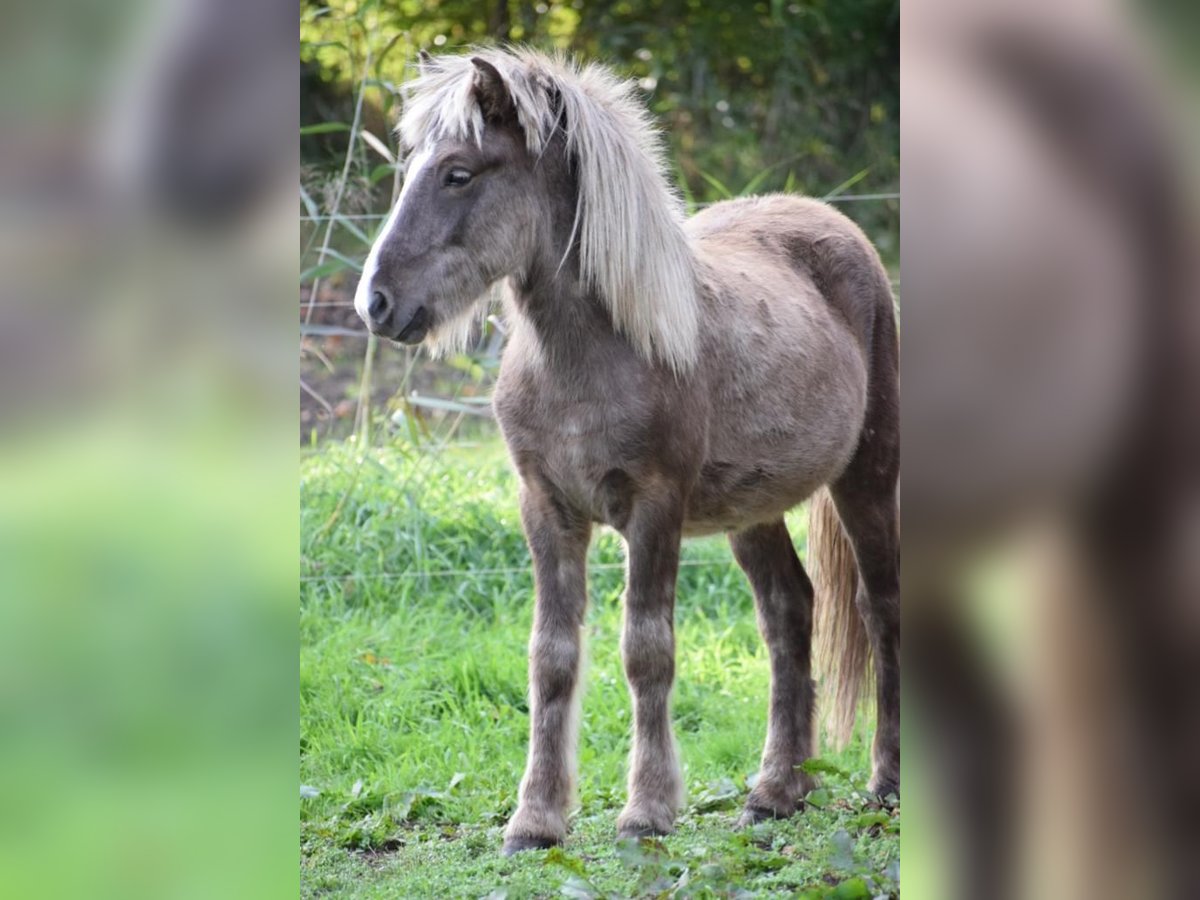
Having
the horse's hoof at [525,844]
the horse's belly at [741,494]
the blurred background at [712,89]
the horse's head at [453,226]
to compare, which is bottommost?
the horse's hoof at [525,844]

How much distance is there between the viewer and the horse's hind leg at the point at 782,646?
3834 millimetres

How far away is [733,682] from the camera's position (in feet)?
16.4

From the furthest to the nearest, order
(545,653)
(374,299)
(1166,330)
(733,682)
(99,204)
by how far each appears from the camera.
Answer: (733,682), (545,653), (374,299), (99,204), (1166,330)

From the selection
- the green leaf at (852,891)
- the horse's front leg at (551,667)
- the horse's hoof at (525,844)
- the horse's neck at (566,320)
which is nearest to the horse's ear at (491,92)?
the horse's neck at (566,320)

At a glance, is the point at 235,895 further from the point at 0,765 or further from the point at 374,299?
the point at 374,299

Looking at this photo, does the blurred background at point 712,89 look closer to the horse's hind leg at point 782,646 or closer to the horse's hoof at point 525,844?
the horse's hind leg at point 782,646

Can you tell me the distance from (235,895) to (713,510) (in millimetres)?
2186

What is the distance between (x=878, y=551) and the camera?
3939mm

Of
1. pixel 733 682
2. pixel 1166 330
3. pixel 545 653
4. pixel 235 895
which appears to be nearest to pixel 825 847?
pixel 545 653

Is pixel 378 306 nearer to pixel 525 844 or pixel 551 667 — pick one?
pixel 551 667

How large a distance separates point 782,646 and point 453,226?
1679mm

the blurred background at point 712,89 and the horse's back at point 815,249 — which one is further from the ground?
the blurred background at point 712,89

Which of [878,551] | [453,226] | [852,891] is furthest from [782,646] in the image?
[453,226]

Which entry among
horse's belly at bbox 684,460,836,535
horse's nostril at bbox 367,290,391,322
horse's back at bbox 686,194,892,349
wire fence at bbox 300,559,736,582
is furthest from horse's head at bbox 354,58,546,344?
wire fence at bbox 300,559,736,582
